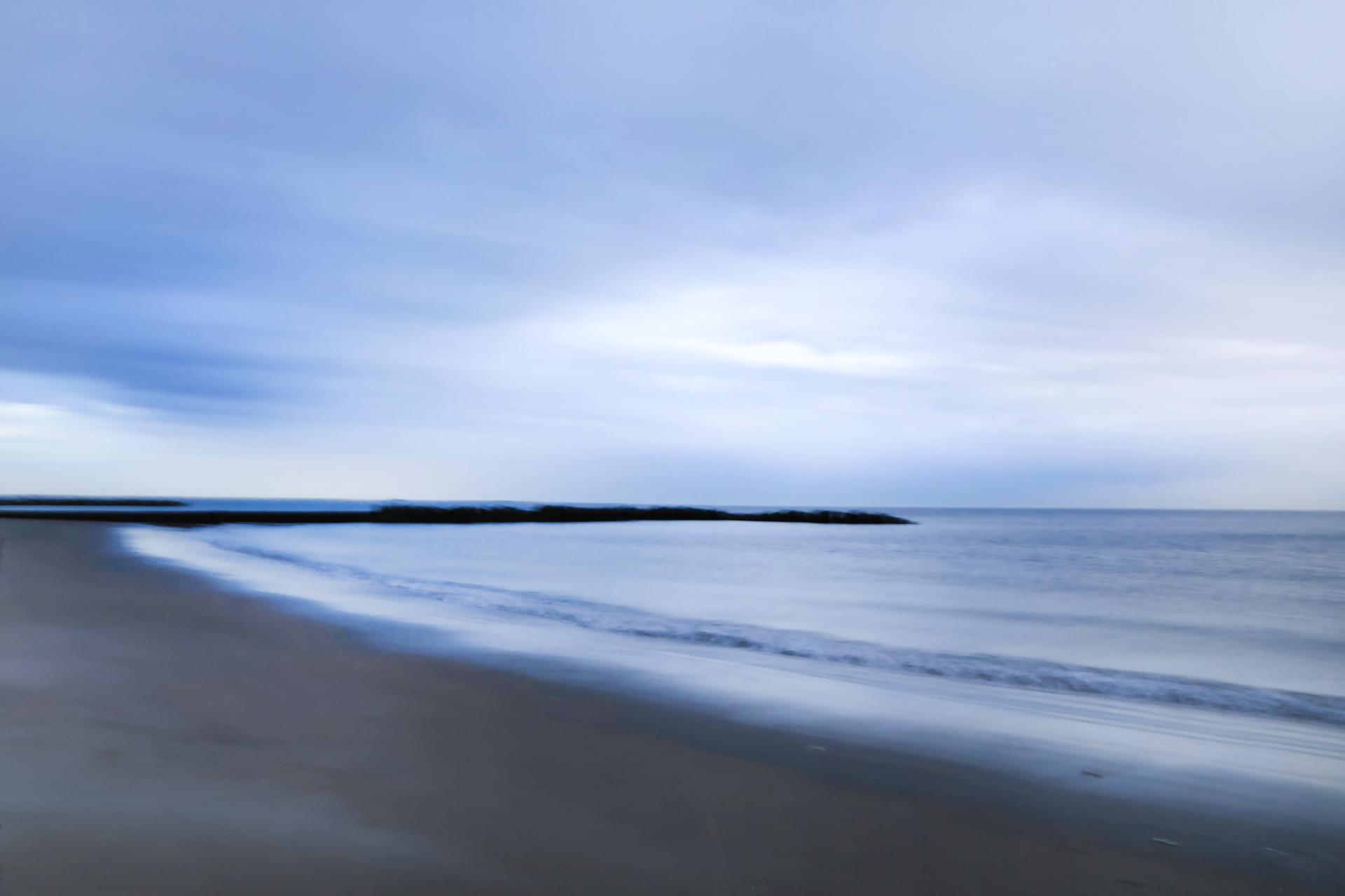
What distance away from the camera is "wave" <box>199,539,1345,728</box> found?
9.55 m

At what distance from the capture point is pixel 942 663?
11.4 metres

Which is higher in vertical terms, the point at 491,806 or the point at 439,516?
the point at 491,806

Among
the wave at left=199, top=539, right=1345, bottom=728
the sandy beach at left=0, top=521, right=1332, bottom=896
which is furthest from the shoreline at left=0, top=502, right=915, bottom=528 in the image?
the sandy beach at left=0, top=521, right=1332, bottom=896

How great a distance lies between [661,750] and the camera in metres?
6.19

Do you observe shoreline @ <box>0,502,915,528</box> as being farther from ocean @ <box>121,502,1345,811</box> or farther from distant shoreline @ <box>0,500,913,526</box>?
ocean @ <box>121,502,1345,811</box>

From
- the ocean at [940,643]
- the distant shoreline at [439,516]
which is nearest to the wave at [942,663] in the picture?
the ocean at [940,643]

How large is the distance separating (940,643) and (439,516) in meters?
87.9

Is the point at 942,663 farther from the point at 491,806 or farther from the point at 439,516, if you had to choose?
the point at 439,516

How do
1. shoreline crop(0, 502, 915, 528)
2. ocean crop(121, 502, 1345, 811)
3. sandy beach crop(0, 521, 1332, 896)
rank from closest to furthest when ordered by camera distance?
sandy beach crop(0, 521, 1332, 896) < ocean crop(121, 502, 1345, 811) < shoreline crop(0, 502, 915, 528)

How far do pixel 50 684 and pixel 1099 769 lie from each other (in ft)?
27.6

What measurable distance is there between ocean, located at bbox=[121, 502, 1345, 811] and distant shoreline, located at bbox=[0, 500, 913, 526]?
39652 mm

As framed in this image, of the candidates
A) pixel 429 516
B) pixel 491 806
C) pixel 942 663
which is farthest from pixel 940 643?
pixel 429 516

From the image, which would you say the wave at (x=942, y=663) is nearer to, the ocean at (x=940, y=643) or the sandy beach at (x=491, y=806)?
the ocean at (x=940, y=643)

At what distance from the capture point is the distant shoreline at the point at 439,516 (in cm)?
6950
